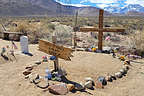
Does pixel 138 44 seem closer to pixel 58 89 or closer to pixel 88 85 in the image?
pixel 88 85

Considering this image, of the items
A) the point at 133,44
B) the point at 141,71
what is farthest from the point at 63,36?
the point at 141,71

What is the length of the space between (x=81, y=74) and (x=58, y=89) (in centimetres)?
167

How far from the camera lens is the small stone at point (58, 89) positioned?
516 cm

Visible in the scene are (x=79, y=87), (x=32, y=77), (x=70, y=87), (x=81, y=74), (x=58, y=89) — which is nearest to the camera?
(x=58, y=89)

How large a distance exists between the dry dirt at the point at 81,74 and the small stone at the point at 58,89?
14cm

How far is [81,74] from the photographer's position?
6703 millimetres

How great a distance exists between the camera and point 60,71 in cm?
655

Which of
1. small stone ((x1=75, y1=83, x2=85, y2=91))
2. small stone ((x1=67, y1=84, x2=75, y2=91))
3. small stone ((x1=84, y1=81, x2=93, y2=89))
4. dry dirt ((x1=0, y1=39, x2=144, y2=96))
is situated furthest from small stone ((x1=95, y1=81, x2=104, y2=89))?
small stone ((x1=67, y1=84, x2=75, y2=91))

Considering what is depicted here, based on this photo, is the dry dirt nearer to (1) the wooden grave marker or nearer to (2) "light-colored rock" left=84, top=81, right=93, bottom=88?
(2) "light-colored rock" left=84, top=81, right=93, bottom=88

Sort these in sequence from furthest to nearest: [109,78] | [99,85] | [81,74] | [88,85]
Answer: [81,74] < [109,78] < [99,85] < [88,85]

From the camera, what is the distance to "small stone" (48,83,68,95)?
203 inches

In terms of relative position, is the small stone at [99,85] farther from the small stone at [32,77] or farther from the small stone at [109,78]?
the small stone at [32,77]

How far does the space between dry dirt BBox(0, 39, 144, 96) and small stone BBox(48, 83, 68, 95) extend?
14 cm

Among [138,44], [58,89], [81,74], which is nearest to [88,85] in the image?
[81,74]
